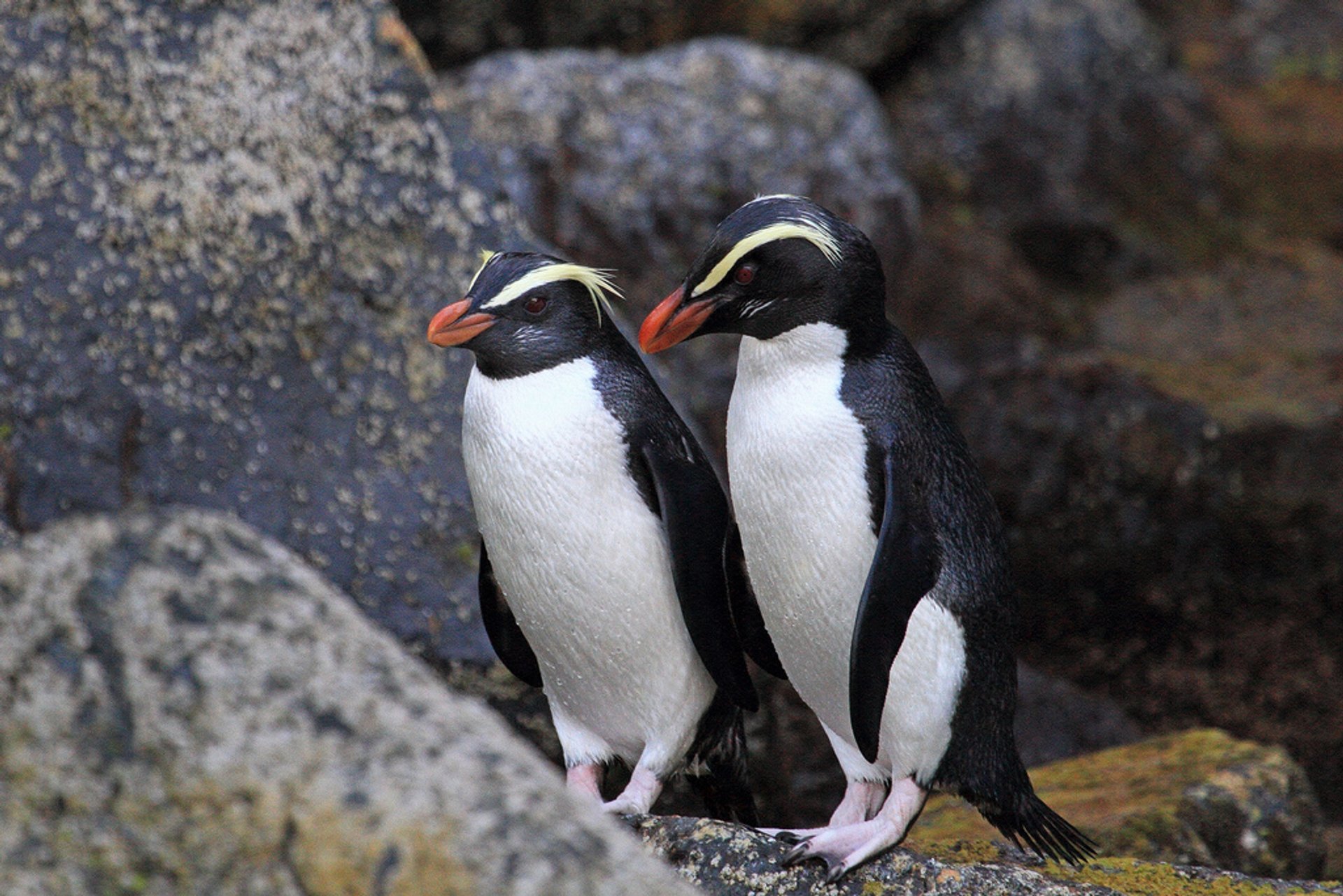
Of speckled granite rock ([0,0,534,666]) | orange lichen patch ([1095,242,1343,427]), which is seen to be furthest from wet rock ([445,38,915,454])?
speckled granite rock ([0,0,534,666])

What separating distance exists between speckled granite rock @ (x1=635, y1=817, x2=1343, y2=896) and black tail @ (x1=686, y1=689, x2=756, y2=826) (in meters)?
0.48

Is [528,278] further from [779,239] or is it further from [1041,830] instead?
[1041,830]

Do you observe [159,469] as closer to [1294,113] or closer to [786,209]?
[786,209]

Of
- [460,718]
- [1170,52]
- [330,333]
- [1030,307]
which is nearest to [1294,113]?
[1170,52]

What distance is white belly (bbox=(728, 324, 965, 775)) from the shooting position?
328 cm

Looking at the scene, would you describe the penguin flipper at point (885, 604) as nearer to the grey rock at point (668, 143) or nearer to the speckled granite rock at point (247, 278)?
the speckled granite rock at point (247, 278)

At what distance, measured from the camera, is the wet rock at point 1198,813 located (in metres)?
3.97

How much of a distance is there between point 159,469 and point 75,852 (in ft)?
8.06

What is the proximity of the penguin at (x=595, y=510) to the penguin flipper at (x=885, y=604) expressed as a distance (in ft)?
1.48

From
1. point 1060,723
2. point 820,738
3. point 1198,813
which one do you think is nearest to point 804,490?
point 1198,813

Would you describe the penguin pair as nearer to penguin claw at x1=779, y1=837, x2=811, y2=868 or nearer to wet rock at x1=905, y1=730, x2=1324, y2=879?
penguin claw at x1=779, y1=837, x2=811, y2=868

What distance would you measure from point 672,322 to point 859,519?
59 centimetres

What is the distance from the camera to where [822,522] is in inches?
130

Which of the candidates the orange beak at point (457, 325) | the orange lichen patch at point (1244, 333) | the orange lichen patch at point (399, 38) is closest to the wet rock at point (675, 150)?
the orange lichen patch at point (1244, 333)
